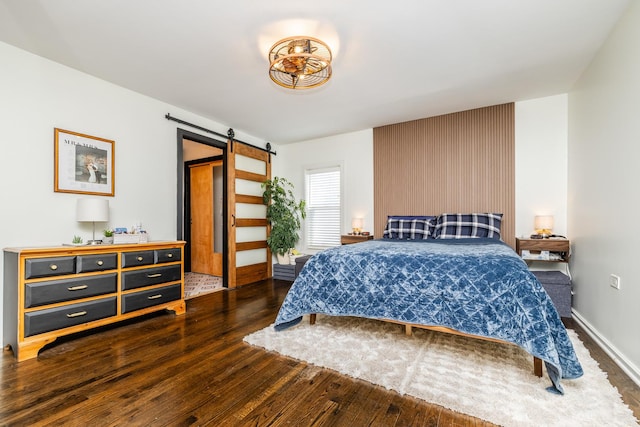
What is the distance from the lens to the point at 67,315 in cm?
242

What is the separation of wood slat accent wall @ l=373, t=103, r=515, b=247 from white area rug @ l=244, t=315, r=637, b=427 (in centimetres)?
195

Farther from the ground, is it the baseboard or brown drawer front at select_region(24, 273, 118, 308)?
brown drawer front at select_region(24, 273, 118, 308)

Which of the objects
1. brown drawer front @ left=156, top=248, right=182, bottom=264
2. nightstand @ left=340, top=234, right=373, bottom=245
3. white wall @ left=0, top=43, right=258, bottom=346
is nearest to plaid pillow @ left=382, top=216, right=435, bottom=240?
nightstand @ left=340, top=234, right=373, bottom=245

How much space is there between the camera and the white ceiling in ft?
6.98

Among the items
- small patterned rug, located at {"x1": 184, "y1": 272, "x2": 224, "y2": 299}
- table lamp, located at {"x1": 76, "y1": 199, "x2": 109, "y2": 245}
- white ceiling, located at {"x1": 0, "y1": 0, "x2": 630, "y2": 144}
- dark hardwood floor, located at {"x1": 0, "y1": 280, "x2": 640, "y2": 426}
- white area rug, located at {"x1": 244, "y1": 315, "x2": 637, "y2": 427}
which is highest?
white ceiling, located at {"x1": 0, "y1": 0, "x2": 630, "y2": 144}

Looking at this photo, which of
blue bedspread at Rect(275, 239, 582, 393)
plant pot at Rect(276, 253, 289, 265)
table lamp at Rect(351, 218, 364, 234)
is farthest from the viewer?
plant pot at Rect(276, 253, 289, 265)

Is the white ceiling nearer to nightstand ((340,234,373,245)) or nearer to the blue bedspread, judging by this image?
the blue bedspread

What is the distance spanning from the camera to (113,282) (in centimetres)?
275

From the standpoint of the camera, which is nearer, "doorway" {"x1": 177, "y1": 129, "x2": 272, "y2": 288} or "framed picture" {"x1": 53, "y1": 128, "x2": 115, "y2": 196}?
"framed picture" {"x1": 53, "y1": 128, "x2": 115, "y2": 196}

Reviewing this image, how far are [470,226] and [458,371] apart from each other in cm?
229

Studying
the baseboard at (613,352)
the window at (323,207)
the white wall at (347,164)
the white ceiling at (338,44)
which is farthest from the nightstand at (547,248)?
the window at (323,207)

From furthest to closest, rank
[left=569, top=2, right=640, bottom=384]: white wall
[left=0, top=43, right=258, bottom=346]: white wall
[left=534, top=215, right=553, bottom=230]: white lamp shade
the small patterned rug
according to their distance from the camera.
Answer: the small patterned rug, [left=534, top=215, right=553, bottom=230]: white lamp shade, [left=0, top=43, right=258, bottom=346]: white wall, [left=569, top=2, right=640, bottom=384]: white wall

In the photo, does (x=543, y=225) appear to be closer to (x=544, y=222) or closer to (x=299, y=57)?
(x=544, y=222)

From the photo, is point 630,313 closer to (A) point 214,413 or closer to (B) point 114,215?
(A) point 214,413
